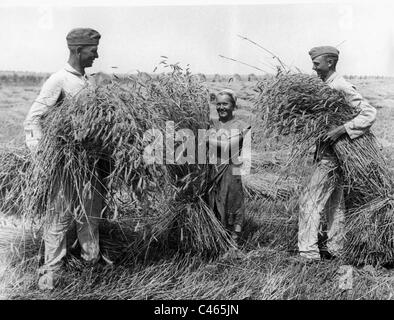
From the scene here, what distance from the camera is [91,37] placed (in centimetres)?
321

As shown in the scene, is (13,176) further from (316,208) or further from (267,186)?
(267,186)

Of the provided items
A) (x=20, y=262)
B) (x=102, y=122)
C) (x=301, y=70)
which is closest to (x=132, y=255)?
(x=20, y=262)

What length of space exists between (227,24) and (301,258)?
2311 millimetres

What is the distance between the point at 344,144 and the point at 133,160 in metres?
1.46

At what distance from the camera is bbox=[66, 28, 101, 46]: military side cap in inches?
126

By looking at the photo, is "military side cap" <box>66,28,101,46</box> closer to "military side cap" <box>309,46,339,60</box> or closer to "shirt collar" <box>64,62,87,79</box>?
"shirt collar" <box>64,62,87,79</box>

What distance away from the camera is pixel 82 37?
319cm

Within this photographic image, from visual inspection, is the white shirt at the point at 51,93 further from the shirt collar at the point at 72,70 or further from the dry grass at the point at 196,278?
the dry grass at the point at 196,278

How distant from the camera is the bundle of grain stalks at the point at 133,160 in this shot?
292cm

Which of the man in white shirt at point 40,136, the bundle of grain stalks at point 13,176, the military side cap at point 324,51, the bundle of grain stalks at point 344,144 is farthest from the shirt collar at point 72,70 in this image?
the military side cap at point 324,51

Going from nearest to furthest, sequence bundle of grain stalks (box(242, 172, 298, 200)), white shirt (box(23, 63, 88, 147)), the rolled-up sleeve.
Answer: white shirt (box(23, 63, 88, 147)), the rolled-up sleeve, bundle of grain stalks (box(242, 172, 298, 200))

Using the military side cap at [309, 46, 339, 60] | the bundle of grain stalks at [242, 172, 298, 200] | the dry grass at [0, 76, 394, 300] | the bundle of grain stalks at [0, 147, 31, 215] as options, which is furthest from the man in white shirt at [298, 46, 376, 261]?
the bundle of grain stalks at [0, 147, 31, 215]

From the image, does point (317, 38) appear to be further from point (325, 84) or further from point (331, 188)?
point (331, 188)

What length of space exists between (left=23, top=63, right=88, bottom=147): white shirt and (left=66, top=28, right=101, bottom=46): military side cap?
0.51ft
